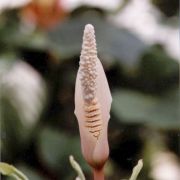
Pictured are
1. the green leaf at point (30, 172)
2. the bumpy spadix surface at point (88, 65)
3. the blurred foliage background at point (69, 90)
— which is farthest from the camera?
the blurred foliage background at point (69, 90)

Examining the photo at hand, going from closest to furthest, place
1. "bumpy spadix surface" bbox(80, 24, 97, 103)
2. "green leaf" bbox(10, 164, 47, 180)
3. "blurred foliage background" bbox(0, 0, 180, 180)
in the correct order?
"bumpy spadix surface" bbox(80, 24, 97, 103), "green leaf" bbox(10, 164, 47, 180), "blurred foliage background" bbox(0, 0, 180, 180)

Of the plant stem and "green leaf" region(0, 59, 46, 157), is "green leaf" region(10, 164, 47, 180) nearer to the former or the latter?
"green leaf" region(0, 59, 46, 157)

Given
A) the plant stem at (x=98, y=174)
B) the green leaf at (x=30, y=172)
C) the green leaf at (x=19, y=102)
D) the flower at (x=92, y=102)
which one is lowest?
the green leaf at (x=30, y=172)

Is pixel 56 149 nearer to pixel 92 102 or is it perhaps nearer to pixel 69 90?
pixel 69 90

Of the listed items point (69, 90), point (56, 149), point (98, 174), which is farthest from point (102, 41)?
point (98, 174)

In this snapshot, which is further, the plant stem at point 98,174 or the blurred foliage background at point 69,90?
the blurred foliage background at point 69,90

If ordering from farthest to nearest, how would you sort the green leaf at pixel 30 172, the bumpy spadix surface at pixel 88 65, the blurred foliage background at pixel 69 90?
the blurred foliage background at pixel 69 90 → the green leaf at pixel 30 172 → the bumpy spadix surface at pixel 88 65

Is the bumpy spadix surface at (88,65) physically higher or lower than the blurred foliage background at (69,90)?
higher

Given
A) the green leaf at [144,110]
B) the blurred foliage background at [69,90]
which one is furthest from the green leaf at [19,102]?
the green leaf at [144,110]

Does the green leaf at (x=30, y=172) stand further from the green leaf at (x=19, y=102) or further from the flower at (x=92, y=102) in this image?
the flower at (x=92, y=102)

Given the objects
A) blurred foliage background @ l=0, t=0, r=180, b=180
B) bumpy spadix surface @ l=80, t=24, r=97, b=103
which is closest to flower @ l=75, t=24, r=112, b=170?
bumpy spadix surface @ l=80, t=24, r=97, b=103
